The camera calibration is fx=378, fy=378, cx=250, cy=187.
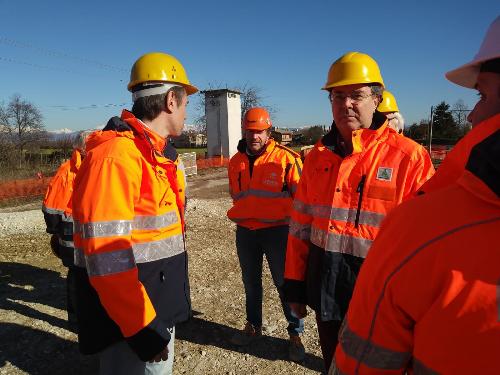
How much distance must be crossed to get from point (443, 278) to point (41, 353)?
4.08 meters

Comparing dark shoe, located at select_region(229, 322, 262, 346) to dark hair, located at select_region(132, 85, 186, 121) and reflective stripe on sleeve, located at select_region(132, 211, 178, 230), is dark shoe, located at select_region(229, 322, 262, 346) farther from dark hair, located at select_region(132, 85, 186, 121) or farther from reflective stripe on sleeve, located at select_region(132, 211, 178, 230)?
dark hair, located at select_region(132, 85, 186, 121)

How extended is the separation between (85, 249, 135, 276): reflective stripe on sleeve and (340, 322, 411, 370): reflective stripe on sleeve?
108 centimetres

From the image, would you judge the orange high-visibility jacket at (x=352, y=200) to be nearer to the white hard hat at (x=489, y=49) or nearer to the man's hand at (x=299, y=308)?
the man's hand at (x=299, y=308)

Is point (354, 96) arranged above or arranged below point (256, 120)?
above

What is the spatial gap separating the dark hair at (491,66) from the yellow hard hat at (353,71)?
144 centimetres

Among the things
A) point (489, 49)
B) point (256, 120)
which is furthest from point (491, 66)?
point (256, 120)

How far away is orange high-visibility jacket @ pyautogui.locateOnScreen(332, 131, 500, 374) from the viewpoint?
747 millimetres

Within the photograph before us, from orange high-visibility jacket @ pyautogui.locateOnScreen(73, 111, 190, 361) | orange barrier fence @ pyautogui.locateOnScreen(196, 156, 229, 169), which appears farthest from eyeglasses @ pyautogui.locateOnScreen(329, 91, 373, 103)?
orange barrier fence @ pyautogui.locateOnScreen(196, 156, 229, 169)

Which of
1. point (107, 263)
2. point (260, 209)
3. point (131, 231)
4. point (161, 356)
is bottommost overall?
point (161, 356)

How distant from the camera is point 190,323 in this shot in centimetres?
432

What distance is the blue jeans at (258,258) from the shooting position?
388 cm

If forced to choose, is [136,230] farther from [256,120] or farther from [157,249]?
[256,120]

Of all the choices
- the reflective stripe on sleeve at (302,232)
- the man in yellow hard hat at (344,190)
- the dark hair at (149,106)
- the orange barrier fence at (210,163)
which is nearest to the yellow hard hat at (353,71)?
the man in yellow hard hat at (344,190)

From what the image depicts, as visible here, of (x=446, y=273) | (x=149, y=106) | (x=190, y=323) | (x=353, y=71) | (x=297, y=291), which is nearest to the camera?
(x=446, y=273)
